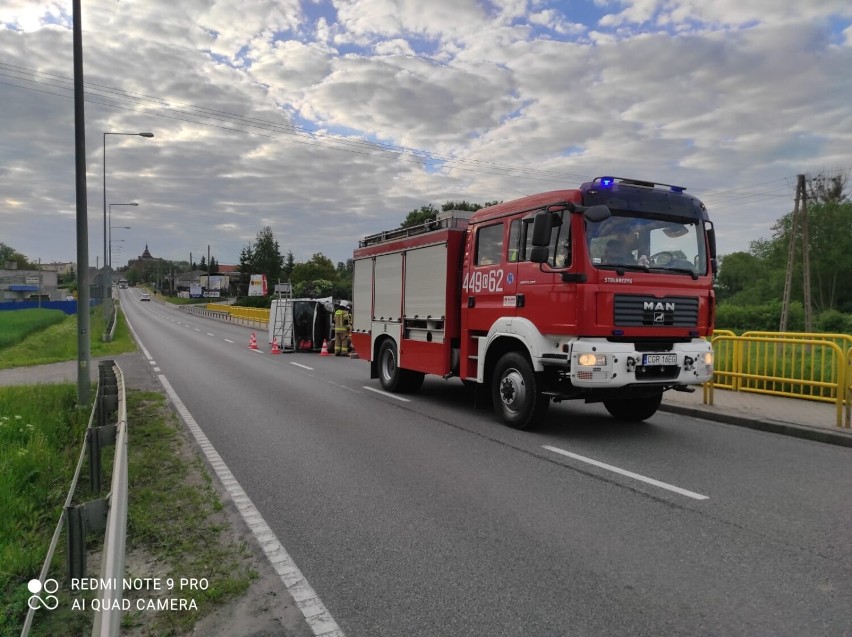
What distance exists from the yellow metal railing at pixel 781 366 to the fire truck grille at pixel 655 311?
91.8 inches

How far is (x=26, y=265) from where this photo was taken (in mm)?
146375

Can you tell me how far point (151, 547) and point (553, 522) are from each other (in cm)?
280

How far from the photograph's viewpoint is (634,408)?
8773 millimetres

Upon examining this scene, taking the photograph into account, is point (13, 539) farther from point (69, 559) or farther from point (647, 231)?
point (647, 231)

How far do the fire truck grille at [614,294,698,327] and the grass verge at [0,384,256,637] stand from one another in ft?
15.4

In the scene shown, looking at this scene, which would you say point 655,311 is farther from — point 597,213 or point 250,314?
point 250,314

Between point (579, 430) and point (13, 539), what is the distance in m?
6.14

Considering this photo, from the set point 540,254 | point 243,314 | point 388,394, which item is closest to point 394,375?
point 388,394

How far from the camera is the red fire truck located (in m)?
7.04

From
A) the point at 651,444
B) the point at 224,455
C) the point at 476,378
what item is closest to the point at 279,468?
the point at 224,455

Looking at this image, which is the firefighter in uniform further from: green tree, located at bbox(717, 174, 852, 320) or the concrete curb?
green tree, located at bbox(717, 174, 852, 320)

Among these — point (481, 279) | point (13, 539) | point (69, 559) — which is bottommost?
point (13, 539)

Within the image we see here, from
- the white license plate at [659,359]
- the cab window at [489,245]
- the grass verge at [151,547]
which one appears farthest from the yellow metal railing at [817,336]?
the grass verge at [151,547]

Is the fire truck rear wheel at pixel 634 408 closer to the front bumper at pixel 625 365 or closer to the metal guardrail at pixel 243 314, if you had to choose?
the front bumper at pixel 625 365
